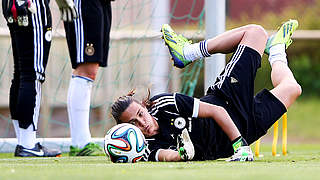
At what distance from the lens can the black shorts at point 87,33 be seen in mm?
5465

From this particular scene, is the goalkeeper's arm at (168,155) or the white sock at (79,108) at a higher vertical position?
the white sock at (79,108)

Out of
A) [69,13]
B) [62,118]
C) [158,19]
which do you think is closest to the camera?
[69,13]

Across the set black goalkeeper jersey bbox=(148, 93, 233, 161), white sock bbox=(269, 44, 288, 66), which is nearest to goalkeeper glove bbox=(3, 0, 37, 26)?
black goalkeeper jersey bbox=(148, 93, 233, 161)

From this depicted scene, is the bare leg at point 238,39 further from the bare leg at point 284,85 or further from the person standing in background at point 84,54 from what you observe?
the person standing in background at point 84,54

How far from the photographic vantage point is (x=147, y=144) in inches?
187

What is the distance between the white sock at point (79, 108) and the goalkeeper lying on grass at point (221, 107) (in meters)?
0.73

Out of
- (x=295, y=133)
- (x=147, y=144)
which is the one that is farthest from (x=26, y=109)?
(x=295, y=133)

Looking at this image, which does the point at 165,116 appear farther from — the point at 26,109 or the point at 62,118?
the point at 62,118

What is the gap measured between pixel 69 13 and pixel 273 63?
145 cm

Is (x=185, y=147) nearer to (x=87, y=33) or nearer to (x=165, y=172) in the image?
(x=165, y=172)

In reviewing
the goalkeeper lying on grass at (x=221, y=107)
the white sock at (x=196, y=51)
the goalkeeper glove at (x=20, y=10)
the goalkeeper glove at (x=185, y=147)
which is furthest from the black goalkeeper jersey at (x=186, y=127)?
the goalkeeper glove at (x=20, y=10)

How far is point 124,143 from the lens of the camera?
177 inches

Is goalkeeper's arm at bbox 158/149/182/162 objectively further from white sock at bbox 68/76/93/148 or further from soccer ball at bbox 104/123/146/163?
white sock at bbox 68/76/93/148

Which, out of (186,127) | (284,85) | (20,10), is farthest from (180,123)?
(20,10)
